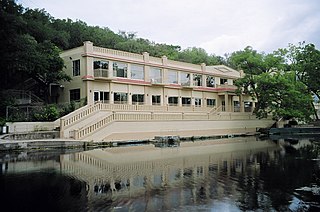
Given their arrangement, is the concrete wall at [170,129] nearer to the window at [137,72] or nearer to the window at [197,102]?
the window at [197,102]

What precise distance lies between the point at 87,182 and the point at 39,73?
2178 centimetres

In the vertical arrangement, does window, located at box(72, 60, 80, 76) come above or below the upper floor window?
above

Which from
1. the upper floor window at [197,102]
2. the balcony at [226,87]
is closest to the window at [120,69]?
the upper floor window at [197,102]

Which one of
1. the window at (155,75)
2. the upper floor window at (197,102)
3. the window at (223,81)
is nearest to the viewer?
the window at (155,75)

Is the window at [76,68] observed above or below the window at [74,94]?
above

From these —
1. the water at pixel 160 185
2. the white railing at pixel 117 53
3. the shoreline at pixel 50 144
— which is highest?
the white railing at pixel 117 53

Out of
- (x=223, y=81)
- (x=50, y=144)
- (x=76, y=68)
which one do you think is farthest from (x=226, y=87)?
(x=50, y=144)

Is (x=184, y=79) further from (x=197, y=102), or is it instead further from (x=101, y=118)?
(x=101, y=118)

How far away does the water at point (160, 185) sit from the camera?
321 inches

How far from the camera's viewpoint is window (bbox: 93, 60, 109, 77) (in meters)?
32.3

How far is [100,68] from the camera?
108 feet

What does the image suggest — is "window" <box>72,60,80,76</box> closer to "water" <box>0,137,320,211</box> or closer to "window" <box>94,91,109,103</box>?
"window" <box>94,91,109,103</box>

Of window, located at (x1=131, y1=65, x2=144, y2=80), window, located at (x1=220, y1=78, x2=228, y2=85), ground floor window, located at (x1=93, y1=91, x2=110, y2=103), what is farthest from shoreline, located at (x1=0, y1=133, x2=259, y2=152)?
window, located at (x1=220, y1=78, x2=228, y2=85)

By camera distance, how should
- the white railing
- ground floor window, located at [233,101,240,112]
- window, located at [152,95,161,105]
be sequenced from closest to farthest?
the white railing → window, located at [152,95,161,105] → ground floor window, located at [233,101,240,112]
